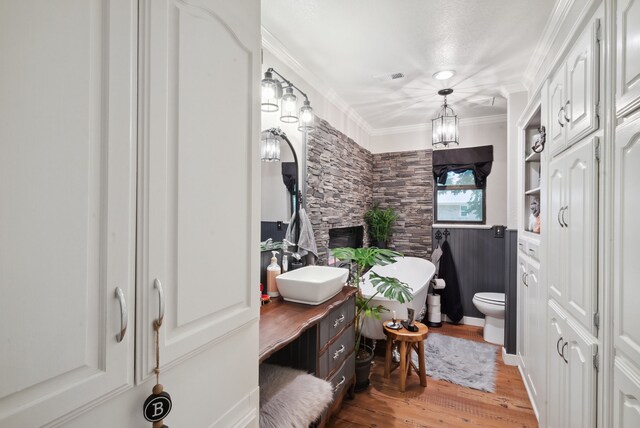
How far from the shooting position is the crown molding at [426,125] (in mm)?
3747

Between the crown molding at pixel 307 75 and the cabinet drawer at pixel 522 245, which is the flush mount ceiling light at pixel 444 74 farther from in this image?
the cabinet drawer at pixel 522 245

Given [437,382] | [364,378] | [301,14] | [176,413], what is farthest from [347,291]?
[301,14]

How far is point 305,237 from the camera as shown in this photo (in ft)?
7.97

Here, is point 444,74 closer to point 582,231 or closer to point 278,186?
point 278,186

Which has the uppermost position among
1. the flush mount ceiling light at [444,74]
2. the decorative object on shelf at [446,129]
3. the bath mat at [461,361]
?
the flush mount ceiling light at [444,74]

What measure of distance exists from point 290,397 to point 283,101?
5.95ft

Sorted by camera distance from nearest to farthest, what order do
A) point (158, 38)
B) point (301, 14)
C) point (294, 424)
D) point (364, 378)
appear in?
point (158, 38), point (294, 424), point (301, 14), point (364, 378)

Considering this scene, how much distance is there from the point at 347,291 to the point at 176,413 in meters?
1.55

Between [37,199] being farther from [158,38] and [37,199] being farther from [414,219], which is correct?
[414,219]

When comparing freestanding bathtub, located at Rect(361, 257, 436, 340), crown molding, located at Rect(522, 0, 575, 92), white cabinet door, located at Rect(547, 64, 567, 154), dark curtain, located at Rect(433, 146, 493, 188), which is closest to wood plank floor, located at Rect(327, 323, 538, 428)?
freestanding bathtub, located at Rect(361, 257, 436, 340)

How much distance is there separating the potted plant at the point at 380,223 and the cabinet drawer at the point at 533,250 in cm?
191

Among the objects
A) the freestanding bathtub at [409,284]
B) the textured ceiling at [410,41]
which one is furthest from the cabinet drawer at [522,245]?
the textured ceiling at [410,41]

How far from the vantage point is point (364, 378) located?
2375mm

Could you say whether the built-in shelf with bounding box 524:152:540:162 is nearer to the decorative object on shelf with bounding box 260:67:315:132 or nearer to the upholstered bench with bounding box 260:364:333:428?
the decorative object on shelf with bounding box 260:67:315:132
